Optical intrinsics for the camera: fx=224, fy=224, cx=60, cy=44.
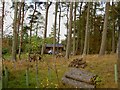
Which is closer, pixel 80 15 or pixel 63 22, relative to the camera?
pixel 80 15

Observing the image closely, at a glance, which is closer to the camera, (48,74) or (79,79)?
(79,79)

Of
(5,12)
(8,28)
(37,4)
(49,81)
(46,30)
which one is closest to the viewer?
(49,81)

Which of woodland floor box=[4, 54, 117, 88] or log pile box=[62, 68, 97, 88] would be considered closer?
log pile box=[62, 68, 97, 88]

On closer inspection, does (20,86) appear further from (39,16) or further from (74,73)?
(39,16)

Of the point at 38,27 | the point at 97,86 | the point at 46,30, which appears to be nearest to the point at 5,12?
the point at 97,86

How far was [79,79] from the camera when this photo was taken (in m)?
5.27

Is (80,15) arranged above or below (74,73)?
above

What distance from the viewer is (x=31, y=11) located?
1291 cm

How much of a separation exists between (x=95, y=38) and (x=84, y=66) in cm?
694

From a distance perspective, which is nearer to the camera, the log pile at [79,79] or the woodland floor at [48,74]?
the log pile at [79,79]

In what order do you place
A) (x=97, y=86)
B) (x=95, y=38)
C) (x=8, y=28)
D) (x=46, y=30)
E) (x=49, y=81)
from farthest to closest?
(x=95, y=38), (x=46, y=30), (x=8, y=28), (x=49, y=81), (x=97, y=86)

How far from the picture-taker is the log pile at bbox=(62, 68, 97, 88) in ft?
17.1

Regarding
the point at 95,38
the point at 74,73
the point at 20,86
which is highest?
the point at 95,38

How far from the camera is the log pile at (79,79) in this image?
17.1ft
